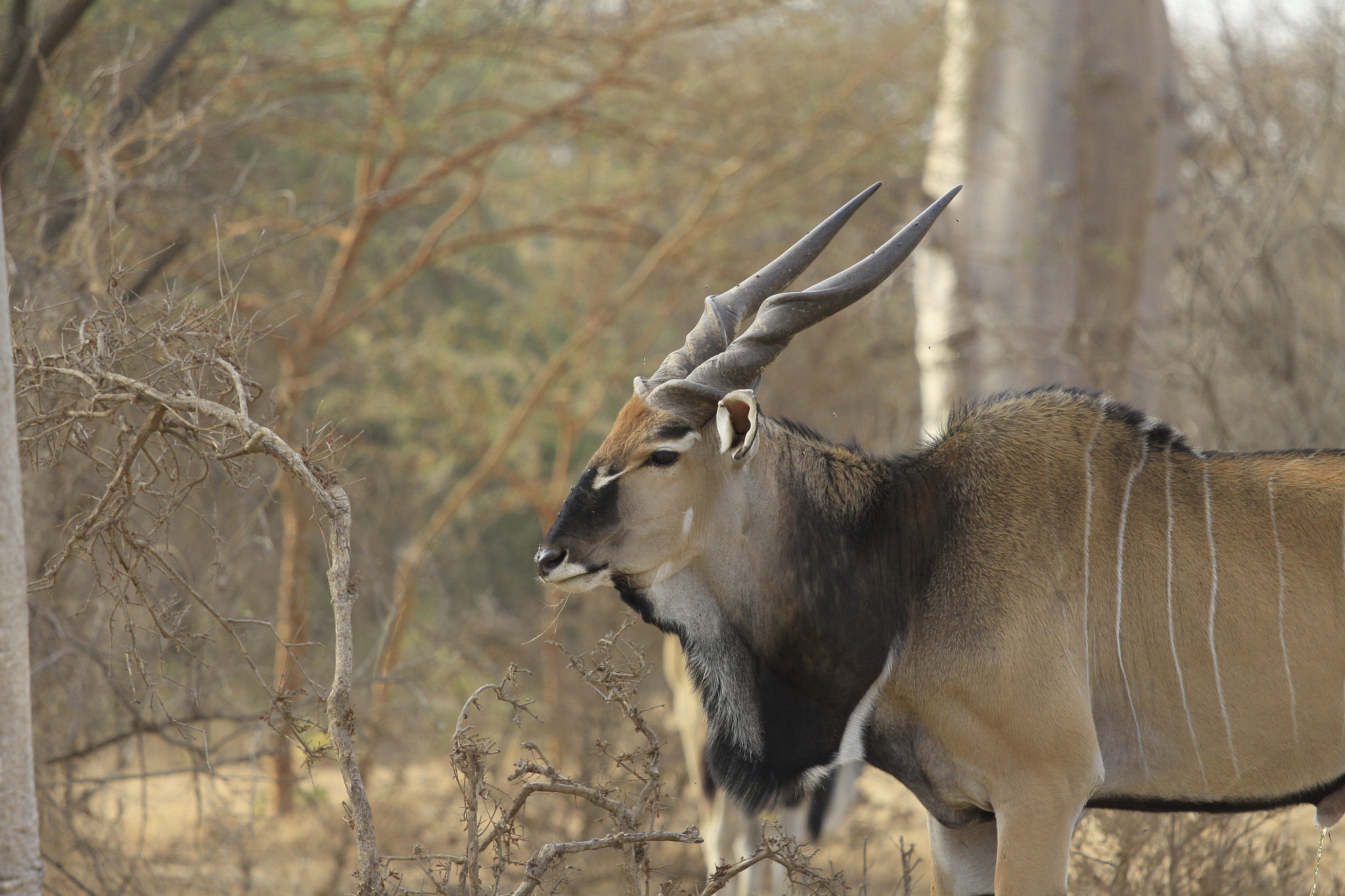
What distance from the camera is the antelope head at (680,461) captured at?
2689 millimetres

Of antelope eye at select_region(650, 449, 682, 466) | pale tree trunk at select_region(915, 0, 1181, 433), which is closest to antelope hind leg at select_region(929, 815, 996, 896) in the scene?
antelope eye at select_region(650, 449, 682, 466)

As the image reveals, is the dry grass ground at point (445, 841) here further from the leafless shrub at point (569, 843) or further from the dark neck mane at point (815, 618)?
the dark neck mane at point (815, 618)

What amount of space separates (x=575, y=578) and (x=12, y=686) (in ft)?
3.79

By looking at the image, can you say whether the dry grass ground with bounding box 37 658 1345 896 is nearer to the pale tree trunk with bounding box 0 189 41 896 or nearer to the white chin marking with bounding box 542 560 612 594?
the white chin marking with bounding box 542 560 612 594

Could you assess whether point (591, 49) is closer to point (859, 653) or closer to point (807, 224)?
point (807, 224)

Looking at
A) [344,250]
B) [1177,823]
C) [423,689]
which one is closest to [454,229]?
[344,250]

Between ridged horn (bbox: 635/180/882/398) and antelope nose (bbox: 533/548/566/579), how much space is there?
48 cm

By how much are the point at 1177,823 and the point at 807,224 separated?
615 cm

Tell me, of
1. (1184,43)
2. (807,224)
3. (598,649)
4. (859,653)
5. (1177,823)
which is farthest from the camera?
(1184,43)

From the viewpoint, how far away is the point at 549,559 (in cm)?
264

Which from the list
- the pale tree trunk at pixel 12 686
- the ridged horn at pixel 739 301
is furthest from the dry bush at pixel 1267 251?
the pale tree trunk at pixel 12 686

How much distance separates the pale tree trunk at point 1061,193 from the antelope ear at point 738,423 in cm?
394

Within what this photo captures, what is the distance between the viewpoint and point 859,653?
275 centimetres

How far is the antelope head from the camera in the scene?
2689 millimetres
